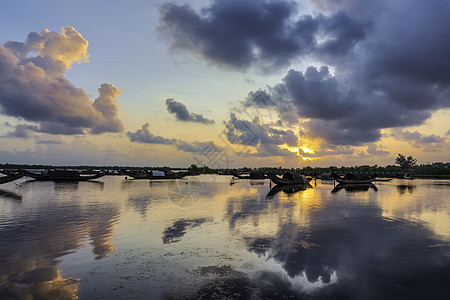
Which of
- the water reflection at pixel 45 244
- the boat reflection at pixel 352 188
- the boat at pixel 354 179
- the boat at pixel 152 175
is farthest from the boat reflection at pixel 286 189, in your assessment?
the boat at pixel 152 175

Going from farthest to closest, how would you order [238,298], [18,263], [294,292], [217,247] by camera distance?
1. [217,247]
2. [18,263]
3. [294,292]
4. [238,298]

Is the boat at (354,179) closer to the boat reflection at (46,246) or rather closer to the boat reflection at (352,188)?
the boat reflection at (352,188)

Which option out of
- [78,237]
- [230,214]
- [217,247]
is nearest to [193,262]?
[217,247]

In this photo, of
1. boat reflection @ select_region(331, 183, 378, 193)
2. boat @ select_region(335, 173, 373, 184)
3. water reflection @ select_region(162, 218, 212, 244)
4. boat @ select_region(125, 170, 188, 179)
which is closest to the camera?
water reflection @ select_region(162, 218, 212, 244)

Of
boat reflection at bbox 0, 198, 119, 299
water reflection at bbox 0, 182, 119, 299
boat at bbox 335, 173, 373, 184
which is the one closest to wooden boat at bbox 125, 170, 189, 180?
boat at bbox 335, 173, 373, 184

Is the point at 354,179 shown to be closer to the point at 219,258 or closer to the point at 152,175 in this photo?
the point at 152,175

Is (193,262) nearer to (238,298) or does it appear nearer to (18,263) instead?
(238,298)

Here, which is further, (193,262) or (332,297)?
(193,262)

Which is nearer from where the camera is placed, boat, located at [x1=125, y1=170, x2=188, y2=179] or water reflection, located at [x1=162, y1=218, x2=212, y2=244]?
water reflection, located at [x1=162, y1=218, x2=212, y2=244]

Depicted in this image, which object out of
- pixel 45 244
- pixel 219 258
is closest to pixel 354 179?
pixel 219 258

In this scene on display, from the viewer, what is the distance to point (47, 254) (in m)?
9.41

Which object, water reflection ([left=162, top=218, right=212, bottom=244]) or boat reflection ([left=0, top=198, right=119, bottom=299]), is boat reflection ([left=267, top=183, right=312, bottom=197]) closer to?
water reflection ([left=162, top=218, right=212, bottom=244])

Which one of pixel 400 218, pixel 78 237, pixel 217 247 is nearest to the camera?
pixel 217 247

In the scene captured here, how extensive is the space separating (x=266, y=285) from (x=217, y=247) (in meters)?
3.78
